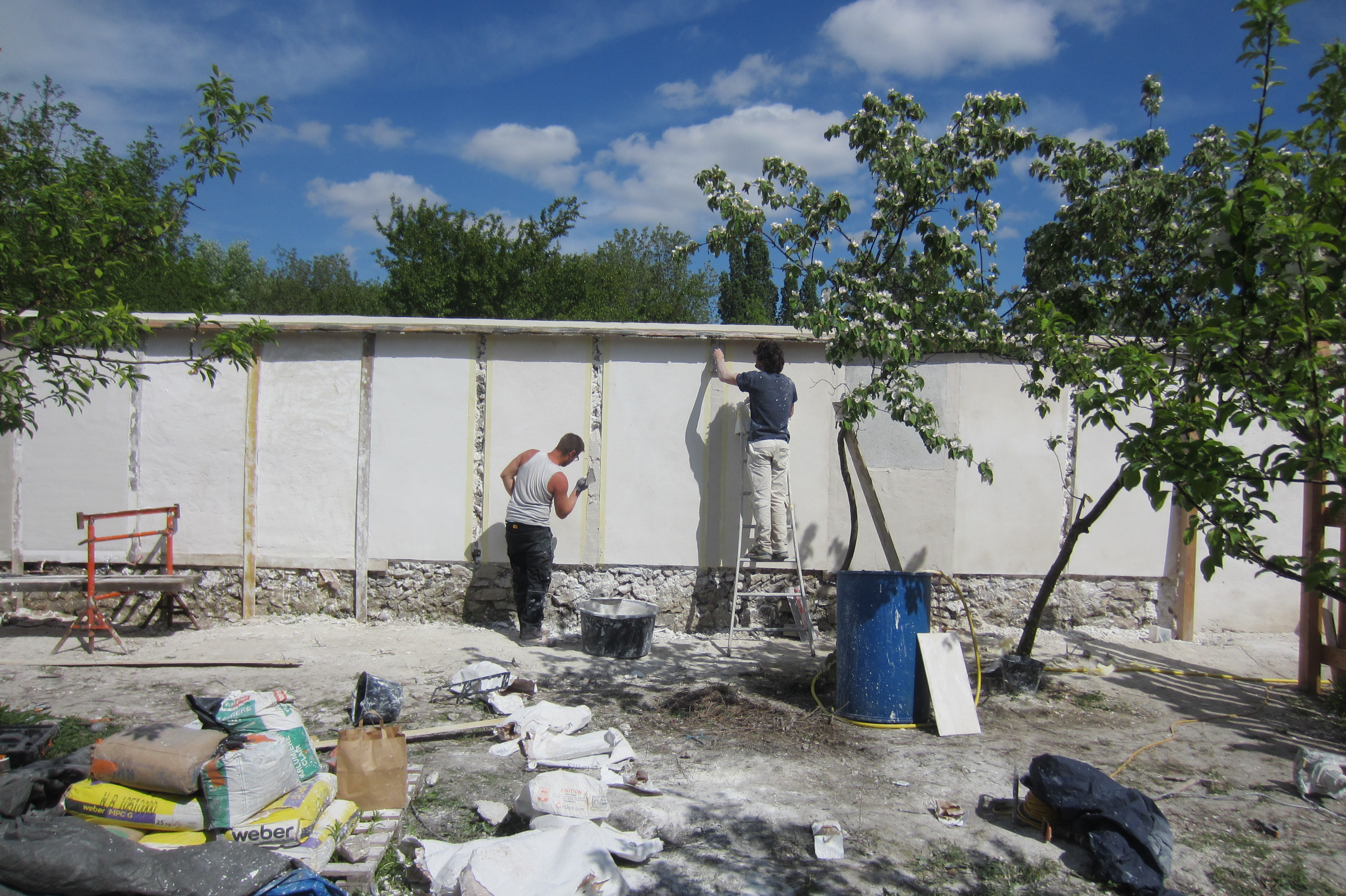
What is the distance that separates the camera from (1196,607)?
278 inches

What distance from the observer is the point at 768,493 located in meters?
6.64

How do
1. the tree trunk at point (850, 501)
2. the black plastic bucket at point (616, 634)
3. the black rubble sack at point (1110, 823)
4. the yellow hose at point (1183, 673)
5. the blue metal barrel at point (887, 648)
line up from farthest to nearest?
the tree trunk at point (850, 501) < the black plastic bucket at point (616, 634) < the yellow hose at point (1183, 673) < the blue metal barrel at point (887, 648) < the black rubble sack at point (1110, 823)

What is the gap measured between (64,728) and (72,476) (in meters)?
3.63

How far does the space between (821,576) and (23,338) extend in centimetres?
581

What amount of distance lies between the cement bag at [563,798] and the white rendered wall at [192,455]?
490 cm

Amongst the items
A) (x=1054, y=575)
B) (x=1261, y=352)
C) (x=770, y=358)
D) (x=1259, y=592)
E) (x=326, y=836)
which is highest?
(x=770, y=358)

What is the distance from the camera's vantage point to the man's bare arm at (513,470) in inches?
264

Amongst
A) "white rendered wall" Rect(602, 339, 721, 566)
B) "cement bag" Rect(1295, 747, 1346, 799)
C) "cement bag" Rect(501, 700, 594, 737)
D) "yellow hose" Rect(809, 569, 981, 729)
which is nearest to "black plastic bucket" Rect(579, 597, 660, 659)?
"white rendered wall" Rect(602, 339, 721, 566)

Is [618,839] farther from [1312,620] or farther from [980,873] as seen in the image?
[1312,620]

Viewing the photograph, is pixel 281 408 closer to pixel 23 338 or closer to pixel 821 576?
pixel 23 338

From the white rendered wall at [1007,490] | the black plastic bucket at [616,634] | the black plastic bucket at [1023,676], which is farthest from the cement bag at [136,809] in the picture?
the white rendered wall at [1007,490]

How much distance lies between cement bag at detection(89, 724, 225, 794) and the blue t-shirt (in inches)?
179

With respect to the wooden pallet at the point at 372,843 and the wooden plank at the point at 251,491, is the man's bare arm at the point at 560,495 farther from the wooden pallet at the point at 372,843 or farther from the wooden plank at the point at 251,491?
the wooden pallet at the point at 372,843

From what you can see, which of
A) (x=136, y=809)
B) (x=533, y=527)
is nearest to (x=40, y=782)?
(x=136, y=809)
